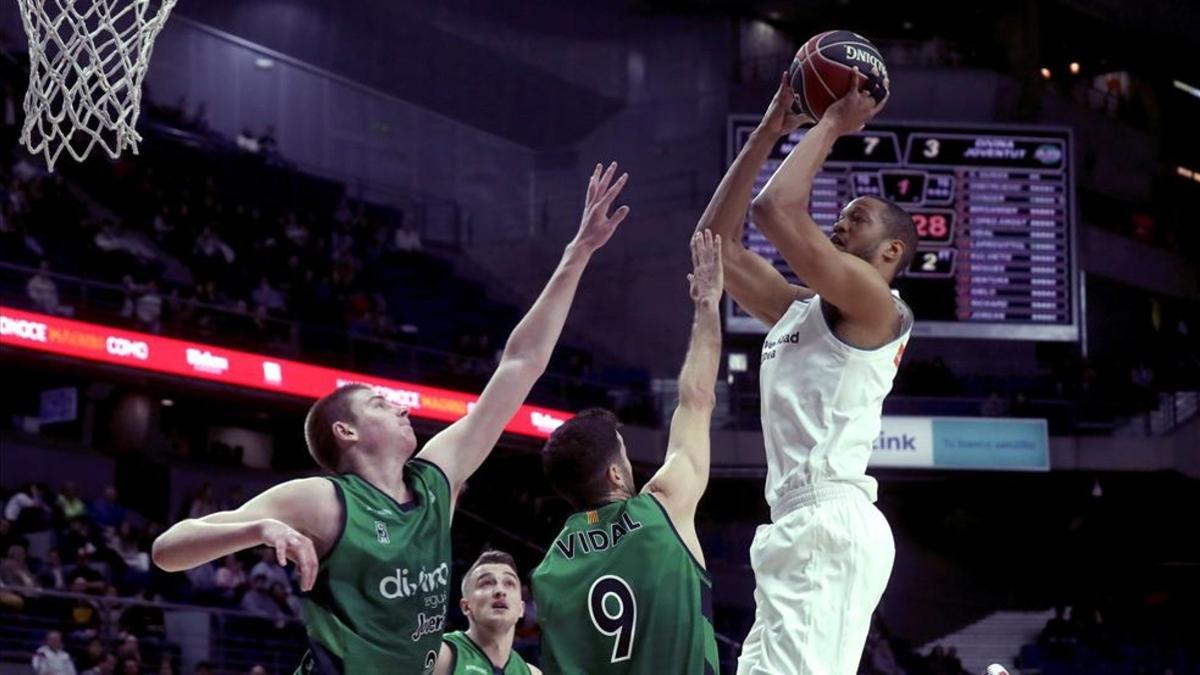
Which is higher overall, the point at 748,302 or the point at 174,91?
the point at 174,91

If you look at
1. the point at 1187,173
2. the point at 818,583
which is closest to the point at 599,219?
the point at 818,583

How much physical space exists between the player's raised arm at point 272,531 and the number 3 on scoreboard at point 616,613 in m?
0.75

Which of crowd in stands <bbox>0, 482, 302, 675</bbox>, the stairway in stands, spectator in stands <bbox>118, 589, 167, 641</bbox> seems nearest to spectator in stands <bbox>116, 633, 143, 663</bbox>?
crowd in stands <bbox>0, 482, 302, 675</bbox>

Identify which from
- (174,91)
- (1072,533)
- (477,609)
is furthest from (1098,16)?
(477,609)

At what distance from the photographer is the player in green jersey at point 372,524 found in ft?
13.4

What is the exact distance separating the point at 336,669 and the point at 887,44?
21.5 m

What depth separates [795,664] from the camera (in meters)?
4.38

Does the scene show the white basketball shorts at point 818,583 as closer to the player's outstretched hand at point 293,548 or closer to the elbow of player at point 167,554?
the player's outstretched hand at point 293,548

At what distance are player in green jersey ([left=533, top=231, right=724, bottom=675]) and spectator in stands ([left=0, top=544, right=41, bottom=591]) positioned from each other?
9.14m

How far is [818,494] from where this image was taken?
455cm

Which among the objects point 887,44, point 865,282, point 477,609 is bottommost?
point 477,609

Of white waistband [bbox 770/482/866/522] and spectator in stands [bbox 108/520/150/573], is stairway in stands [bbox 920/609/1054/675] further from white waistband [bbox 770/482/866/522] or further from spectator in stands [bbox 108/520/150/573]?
white waistband [bbox 770/482/866/522]

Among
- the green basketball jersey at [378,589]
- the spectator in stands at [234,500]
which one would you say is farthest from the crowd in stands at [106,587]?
the green basketball jersey at [378,589]

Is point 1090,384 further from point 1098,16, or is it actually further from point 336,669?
point 336,669
